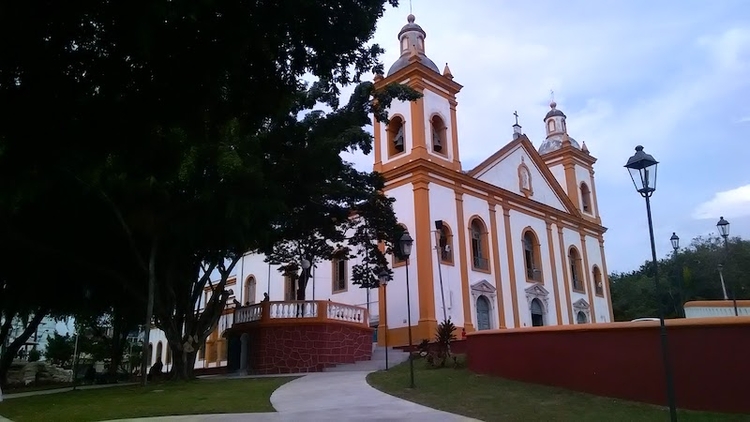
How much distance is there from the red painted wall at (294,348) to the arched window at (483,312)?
8654 millimetres

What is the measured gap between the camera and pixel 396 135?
85.5ft

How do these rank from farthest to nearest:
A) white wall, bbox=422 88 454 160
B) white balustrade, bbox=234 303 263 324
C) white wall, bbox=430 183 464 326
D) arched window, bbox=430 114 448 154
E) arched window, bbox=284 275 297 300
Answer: arched window, bbox=284 275 297 300, arched window, bbox=430 114 448 154, white wall, bbox=422 88 454 160, white wall, bbox=430 183 464 326, white balustrade, bbox=234 303 263 324

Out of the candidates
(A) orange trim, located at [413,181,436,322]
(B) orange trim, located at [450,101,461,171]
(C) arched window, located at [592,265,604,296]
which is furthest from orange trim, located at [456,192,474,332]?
(C) arched window, located at [592,265,604,296]

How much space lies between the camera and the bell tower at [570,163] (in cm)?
3553

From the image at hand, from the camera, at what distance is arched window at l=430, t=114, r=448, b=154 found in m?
26.0

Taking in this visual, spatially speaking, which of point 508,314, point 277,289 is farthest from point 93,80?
point 277,289

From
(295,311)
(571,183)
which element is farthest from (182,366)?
(571,183)

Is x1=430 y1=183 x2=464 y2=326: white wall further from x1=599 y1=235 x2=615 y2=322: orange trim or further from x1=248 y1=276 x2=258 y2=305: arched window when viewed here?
x1=248 y1=276 x2=258 y2=305: arched window

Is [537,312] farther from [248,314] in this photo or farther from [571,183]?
[248,314]

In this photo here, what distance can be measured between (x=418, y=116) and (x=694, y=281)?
24.6 m

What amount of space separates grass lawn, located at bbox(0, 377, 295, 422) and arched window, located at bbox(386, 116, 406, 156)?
48.2 ft

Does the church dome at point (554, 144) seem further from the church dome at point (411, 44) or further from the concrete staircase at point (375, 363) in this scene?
the concrete staircase at point (375, 363)

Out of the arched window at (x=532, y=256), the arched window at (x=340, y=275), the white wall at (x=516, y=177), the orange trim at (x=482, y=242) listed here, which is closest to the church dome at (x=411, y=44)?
the white wall at (x=516, y=177)

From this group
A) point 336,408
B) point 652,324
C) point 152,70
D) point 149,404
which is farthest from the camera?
point 149,404
